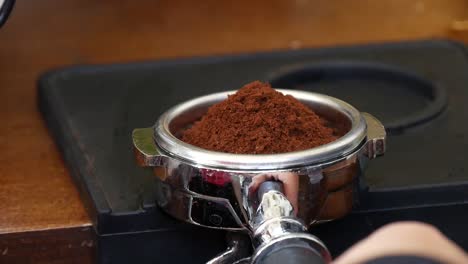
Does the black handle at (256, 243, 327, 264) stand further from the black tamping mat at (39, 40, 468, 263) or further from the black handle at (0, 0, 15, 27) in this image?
the black handle at (0, 0, 15, 27)

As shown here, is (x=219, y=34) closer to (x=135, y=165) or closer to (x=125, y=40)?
(x=125, y=40)

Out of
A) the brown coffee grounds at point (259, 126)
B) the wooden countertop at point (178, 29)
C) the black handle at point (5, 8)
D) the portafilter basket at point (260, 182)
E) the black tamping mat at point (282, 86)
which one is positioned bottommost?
the wooden countertop at point (178, 29)

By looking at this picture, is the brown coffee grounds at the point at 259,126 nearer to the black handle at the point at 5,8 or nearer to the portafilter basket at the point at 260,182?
the portafilter basket at the point at 260,182

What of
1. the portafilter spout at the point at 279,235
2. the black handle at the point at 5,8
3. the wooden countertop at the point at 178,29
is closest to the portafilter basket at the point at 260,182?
the portafilter spout at the point at 279,235

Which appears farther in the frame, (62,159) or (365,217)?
(62,159)

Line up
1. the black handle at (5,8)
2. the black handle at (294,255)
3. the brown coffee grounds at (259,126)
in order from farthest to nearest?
the black handle at (5,8) < the brown coffee grounds at (259,126) < the black handle at (294,255)

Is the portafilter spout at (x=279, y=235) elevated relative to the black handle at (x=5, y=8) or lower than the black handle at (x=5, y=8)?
lower

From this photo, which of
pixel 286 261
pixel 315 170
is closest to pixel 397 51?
pixel 315 170
